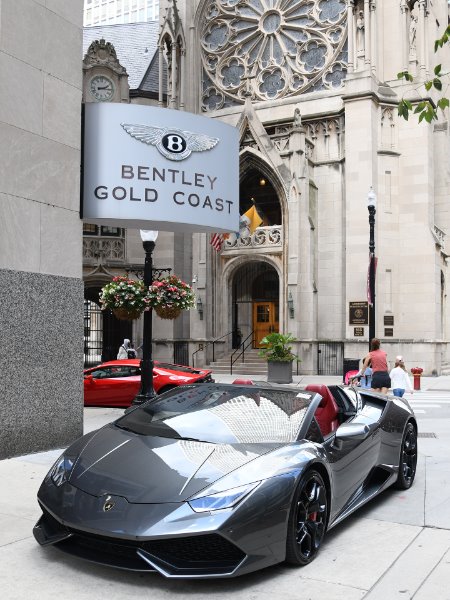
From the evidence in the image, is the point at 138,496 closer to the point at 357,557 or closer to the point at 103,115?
the point at 357,557

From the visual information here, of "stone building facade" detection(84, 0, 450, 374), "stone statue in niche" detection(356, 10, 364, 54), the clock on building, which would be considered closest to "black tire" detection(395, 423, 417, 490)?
"stone building facade" detection(84, 0, 450, 374)

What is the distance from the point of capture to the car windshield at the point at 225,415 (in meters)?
5.03

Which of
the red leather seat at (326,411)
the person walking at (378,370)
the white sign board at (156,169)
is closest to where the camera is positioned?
the red leather seat at (326,411)

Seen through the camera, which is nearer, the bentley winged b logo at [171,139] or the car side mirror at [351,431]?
the car side mirror at [351,431]

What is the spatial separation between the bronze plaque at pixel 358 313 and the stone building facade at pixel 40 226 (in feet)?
61.1

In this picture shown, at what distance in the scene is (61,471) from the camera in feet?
15.8

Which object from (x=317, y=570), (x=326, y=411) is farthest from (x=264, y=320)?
(x=317, y=570)

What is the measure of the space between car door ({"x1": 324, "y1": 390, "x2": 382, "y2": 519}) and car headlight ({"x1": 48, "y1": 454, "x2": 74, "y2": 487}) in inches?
77.6

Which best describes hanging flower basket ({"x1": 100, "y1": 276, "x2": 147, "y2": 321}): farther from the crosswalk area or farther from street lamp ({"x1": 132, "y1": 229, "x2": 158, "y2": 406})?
the crosswalk area

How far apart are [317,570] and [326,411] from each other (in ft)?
5.24

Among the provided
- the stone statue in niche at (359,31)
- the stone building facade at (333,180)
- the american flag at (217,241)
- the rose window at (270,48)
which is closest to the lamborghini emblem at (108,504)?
the stone building facade at (333,180)

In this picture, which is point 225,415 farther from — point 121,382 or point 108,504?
point 121,382

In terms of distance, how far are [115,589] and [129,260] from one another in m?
27.9

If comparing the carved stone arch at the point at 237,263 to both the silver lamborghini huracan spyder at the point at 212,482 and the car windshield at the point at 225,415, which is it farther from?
A: the car windshield at the point at 225,415
